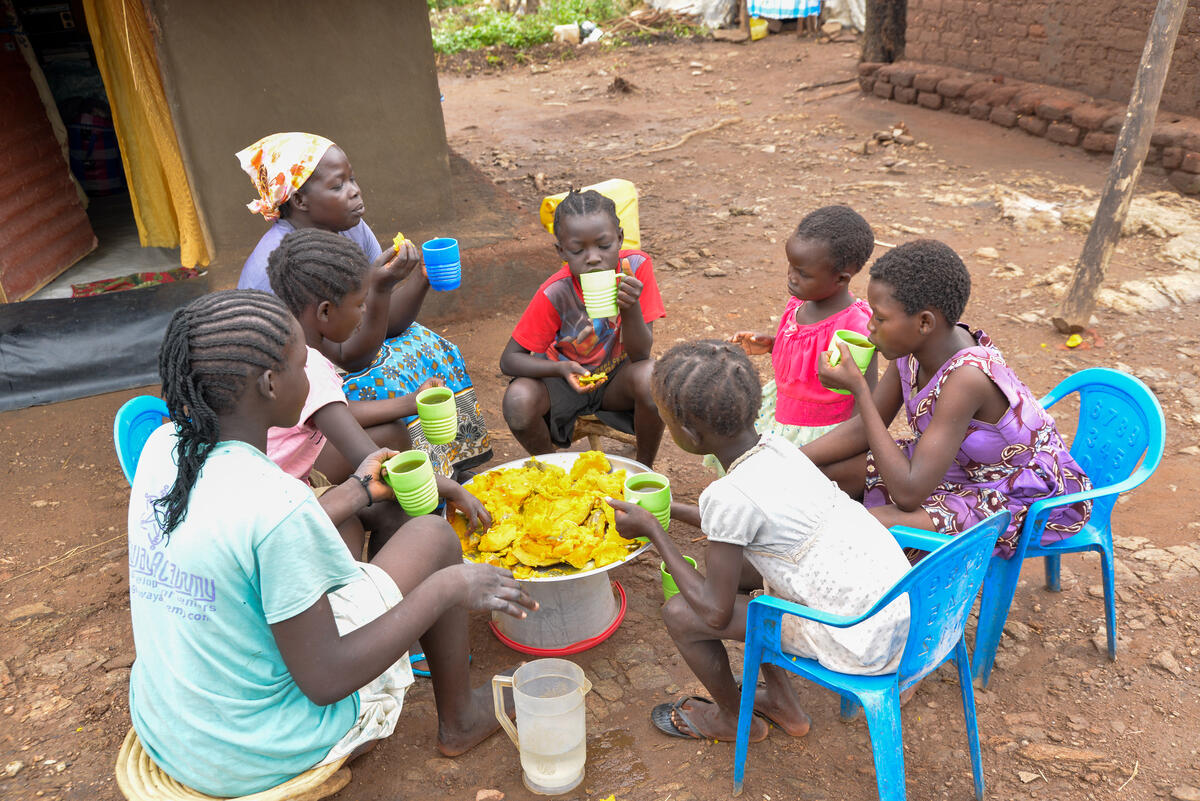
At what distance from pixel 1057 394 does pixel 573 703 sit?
200 centimetres

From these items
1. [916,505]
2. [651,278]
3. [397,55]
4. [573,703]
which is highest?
[397,55]

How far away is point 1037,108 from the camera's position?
8.38 metres

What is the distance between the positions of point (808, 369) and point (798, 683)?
111 centimetres

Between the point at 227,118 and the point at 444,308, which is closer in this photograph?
the point at 227,118

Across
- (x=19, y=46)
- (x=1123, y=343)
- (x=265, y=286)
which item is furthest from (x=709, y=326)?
(x=19, y=46)

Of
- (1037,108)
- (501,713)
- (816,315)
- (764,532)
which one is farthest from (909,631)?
(1037,108)

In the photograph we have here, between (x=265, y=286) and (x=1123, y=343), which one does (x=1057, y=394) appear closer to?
(x=1123, y=343)

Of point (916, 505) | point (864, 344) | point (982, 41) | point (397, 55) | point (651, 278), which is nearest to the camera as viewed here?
point (916, 505)

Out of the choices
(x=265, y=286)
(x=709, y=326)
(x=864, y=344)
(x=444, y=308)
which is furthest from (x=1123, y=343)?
(x=265, y=286)

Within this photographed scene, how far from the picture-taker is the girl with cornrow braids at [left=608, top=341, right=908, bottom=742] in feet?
7.02

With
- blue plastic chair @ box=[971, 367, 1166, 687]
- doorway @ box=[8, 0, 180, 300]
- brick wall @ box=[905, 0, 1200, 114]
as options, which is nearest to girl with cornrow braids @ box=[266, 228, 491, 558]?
blue plastic chair @ box=[971, 367, 1166, 687]

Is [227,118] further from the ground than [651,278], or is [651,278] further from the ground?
[227,118]

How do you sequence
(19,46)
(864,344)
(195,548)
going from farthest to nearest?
(19,46)
(864,344)
(195,548)

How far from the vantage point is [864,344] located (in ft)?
9.23
